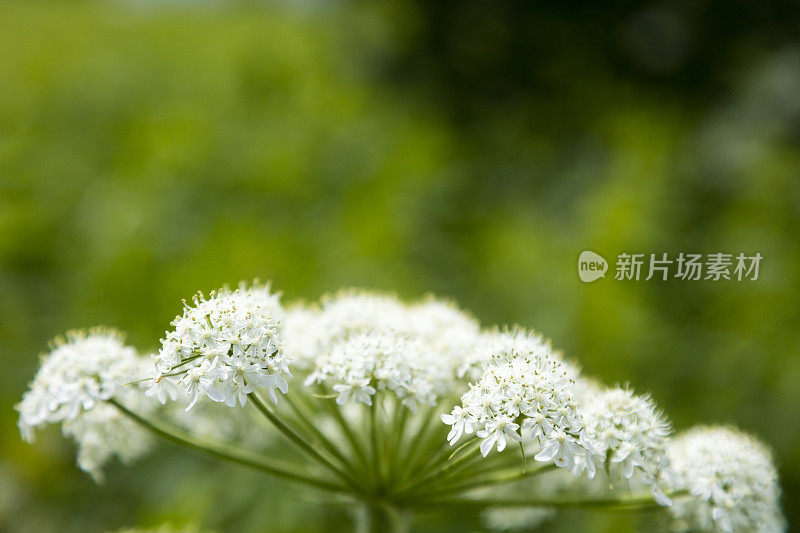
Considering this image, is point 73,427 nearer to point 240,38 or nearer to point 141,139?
point 141,139

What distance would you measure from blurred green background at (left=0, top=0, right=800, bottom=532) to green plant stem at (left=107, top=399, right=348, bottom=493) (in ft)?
3.23

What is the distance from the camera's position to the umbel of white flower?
142 centimetres

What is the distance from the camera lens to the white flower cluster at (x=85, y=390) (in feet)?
5.36

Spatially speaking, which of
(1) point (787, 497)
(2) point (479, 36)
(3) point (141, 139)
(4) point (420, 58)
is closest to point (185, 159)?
(3) point (141, 139)

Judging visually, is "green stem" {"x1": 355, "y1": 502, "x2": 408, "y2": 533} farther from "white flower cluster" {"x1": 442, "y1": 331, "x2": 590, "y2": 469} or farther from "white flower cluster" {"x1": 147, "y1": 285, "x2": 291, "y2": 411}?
"white flower cluster" {"x1": 147, "y1": 285, "x2": 291, "y2": 411}

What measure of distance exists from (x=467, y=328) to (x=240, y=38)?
297 inches

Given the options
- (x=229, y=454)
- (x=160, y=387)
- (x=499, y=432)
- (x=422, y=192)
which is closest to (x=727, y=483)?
(x=499, y=432)

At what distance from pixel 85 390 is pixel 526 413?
3.48 feet

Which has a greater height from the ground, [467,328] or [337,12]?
[337,12]

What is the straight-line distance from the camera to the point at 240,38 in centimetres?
845

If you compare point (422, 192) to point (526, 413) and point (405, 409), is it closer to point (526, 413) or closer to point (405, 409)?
point (405, 409)

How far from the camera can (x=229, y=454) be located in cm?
169

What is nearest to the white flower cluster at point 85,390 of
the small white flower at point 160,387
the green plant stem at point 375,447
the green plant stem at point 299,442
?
the small white flower at point 160,387

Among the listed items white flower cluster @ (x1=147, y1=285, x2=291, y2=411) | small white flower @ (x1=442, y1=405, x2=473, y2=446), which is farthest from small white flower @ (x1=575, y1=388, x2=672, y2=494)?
white flower cluster @ (x1=147, y1=285, x2=291, y2=411)
